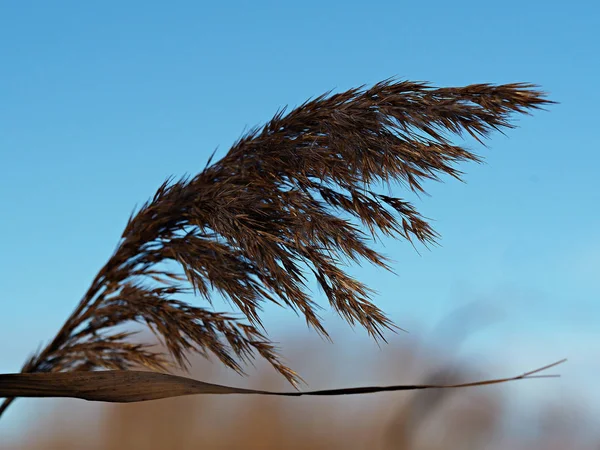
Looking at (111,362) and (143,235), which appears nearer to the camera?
(143,235)

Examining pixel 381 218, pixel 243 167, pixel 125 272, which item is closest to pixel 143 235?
pixel 125 272

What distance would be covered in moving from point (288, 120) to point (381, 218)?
30cm

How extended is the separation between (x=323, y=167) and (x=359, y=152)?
79 millimetres

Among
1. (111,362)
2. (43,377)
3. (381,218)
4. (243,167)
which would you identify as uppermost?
(243,167)

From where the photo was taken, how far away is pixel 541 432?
3676 mm

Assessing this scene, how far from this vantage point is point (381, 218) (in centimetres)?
134

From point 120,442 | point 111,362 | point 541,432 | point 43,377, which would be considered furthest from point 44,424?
point 43,377

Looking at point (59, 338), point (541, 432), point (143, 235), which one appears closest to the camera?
point (143, 235)

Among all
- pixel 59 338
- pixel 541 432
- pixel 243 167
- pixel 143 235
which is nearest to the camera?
pixel 243 167

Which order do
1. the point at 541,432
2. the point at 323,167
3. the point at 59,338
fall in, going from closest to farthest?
the point at 323,167
the point at 59,338
the point at 541,432

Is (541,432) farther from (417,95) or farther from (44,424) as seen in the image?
(44,424)

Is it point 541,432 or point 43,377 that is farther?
point 541,432

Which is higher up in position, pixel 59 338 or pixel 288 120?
pixel 288 120

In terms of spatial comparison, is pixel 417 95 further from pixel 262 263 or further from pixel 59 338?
pixel 59 338
